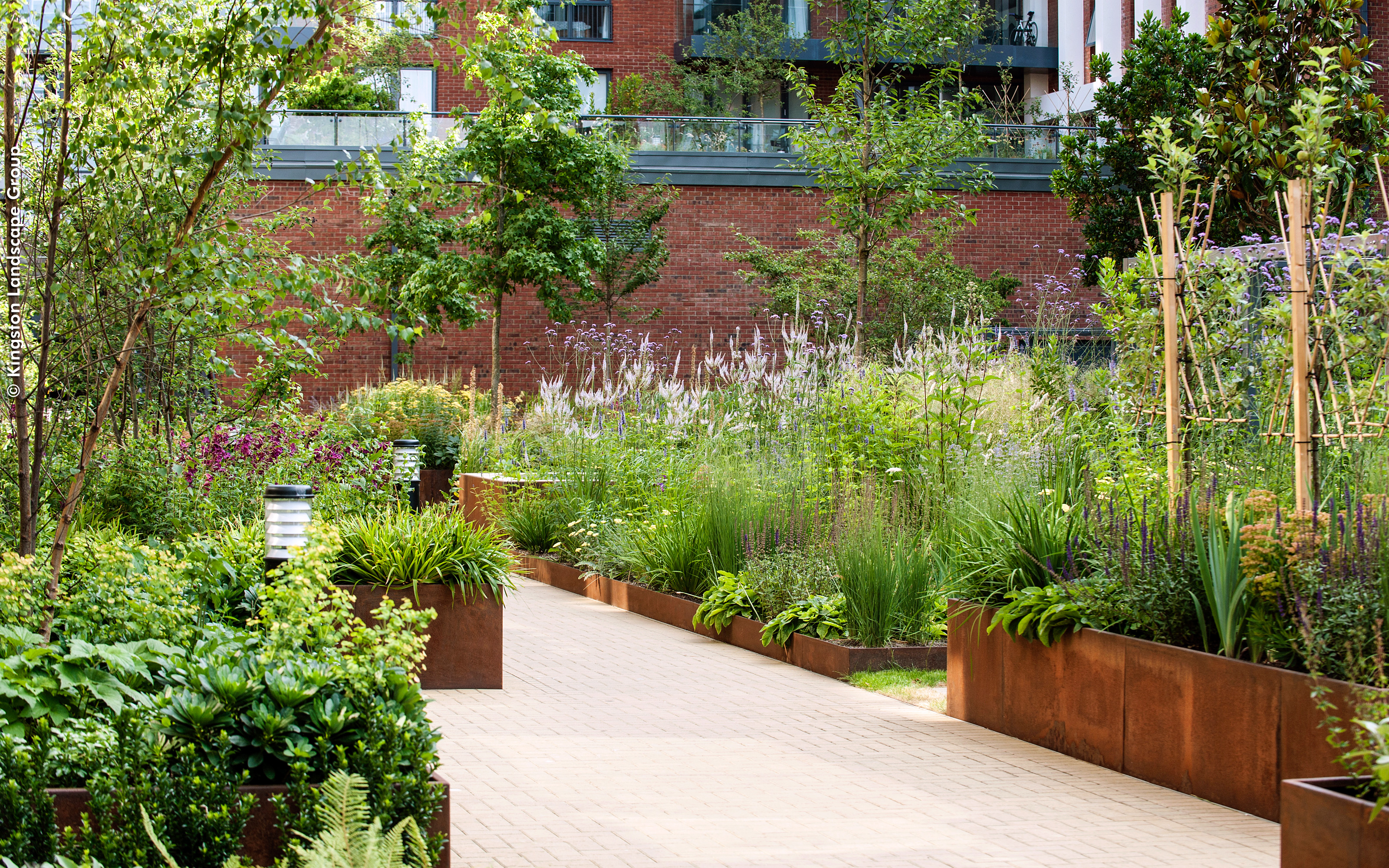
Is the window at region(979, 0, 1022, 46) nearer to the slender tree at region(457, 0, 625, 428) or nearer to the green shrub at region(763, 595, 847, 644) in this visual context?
the slender tree at region(457, 0, 625, 428)

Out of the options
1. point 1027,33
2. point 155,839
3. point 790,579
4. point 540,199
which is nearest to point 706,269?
point 540,199

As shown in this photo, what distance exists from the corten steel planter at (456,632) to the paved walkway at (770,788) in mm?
96

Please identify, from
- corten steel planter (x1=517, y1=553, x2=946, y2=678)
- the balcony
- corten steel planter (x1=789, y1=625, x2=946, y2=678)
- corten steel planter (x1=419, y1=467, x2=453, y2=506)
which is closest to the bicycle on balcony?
the balcony

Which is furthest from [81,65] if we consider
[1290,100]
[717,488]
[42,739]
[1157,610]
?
[1290,100]

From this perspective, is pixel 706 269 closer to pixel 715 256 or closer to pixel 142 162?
pixel 715 256

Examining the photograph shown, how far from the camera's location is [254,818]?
11.7 ft

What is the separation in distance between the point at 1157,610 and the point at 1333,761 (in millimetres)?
1776

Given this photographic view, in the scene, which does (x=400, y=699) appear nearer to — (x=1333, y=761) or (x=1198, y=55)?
(x=1333, y=761)

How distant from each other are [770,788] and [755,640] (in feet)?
10.8

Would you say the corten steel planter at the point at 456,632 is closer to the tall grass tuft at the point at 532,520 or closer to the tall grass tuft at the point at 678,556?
the tall grass tuft at the point at 678,556

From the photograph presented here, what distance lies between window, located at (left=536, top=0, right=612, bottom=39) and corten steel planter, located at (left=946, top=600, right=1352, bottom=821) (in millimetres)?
29569

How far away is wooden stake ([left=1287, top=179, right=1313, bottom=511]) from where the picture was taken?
17.4ft

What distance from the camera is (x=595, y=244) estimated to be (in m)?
23.7

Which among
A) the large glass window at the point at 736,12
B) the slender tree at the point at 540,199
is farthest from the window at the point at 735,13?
the slender tree at the point at 540,199
